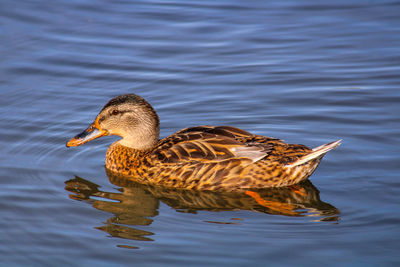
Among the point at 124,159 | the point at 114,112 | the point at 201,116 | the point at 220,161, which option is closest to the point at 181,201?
the point at 220,161

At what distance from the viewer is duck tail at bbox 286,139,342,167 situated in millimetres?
7466

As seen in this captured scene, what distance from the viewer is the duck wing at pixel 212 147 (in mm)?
7816

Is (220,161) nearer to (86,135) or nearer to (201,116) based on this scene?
(86,135)

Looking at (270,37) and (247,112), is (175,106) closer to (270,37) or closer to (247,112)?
(247,112)

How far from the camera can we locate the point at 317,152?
751 cm

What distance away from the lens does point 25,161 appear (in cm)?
859

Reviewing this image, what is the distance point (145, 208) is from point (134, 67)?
4408mm

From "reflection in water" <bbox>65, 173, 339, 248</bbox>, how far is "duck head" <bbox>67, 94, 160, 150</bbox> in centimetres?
59

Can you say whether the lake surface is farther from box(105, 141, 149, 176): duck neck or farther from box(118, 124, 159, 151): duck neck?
box(118, 124, 159, 151): duck neck

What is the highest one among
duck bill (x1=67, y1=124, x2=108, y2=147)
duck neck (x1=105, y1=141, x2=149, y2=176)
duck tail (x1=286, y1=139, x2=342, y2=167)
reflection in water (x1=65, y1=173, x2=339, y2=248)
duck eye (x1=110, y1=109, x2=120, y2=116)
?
duck eye (x1=110, y1=109, x2=120, y2=116)

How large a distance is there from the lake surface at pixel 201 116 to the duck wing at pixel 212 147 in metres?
0.43

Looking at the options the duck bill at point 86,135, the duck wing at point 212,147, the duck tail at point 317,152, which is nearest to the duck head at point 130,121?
the duck bill at point 86,135

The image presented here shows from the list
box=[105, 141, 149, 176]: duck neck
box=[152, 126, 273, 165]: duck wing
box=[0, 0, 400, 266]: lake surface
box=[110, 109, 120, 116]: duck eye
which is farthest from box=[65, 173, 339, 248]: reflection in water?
box=[110, 109, 120, 116]: duck eye

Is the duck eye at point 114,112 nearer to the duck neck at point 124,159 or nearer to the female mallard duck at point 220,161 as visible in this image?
the female mallard duck at point 220,161
